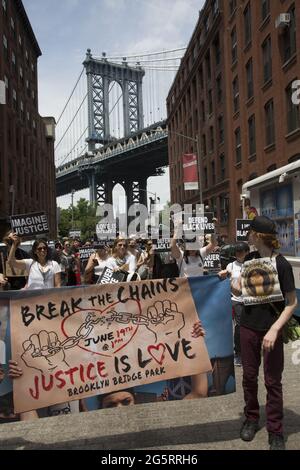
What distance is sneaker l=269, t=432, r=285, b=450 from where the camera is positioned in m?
3.72

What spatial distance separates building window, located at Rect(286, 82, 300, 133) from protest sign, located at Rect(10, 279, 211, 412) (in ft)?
72.5

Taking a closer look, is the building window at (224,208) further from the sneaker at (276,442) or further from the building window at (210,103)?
the sneaker at (276,442)

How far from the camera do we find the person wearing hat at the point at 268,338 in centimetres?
380

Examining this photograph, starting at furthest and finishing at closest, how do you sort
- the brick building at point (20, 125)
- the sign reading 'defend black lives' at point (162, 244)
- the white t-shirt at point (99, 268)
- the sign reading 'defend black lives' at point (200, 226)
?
the brick building at point (20, 125), the sign reading 'defend black lives' at point (162, 244), the sign reading 'defend black lives' at point (200, 226), the white t-shirt at point (99, 268)

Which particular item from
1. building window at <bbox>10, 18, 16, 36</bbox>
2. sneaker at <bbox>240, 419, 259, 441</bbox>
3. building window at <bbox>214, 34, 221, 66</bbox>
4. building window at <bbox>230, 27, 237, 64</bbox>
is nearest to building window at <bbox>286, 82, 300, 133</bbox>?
building window at <bbox>230, 27, 237, 64</bbox>

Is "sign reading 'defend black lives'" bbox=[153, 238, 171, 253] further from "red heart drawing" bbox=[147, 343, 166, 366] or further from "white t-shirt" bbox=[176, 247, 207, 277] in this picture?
"red heart drawing" bbox=[147, 343, 166, 366]

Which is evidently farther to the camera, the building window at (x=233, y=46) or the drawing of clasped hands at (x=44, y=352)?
the building window at (x=233, y=46)

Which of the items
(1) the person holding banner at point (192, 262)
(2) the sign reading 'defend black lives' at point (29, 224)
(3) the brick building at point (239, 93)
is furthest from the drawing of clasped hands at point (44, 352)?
(3) the brick building at point (239, 93)

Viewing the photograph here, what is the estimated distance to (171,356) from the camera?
4.28m

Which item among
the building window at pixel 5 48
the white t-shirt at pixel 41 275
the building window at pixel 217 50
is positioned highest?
the building window at pixel 5 48

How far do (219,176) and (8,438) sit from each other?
38.7m

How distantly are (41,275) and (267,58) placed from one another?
1065 inches

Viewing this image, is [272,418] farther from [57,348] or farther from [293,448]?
[57,348]

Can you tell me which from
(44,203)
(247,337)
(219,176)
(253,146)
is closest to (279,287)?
(247,337)
